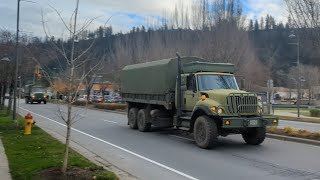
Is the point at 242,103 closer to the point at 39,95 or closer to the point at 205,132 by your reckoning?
the point at 205,132

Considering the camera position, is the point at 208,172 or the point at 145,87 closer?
the point at 208,172

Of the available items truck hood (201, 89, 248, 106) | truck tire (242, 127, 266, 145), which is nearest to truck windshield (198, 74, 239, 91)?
truck hood (201, 89, 248, 106)

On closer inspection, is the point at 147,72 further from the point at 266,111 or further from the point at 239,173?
the point at 239,173

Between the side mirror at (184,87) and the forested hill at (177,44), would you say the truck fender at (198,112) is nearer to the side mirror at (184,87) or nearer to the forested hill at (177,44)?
the side mirror at (184,87)

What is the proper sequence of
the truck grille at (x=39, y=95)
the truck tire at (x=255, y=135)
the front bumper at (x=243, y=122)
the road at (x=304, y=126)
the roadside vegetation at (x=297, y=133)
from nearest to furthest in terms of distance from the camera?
the front bumper at (x=243, y=122)
the truck tire at (x=255, y=135)
the roadside vegetation at (x=297, y=133)
the road at (x=304, y=126)
the truck grille at (x=39, y=95)

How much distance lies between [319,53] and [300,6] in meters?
1.77

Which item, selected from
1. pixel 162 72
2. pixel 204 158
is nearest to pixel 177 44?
pixel 162 72

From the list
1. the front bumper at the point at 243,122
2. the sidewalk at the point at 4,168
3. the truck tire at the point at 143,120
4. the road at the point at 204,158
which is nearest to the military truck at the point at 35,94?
the truck tire at the point at 143,120

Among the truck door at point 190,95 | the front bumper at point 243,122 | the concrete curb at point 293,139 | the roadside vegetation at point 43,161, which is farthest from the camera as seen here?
the truck door at point 190,95

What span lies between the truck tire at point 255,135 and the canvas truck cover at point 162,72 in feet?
8.49

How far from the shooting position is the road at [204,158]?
31.0ft

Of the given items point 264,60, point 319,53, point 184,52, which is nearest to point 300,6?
point 319,53

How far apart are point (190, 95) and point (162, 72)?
98.8 inches

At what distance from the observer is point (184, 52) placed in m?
44.2
